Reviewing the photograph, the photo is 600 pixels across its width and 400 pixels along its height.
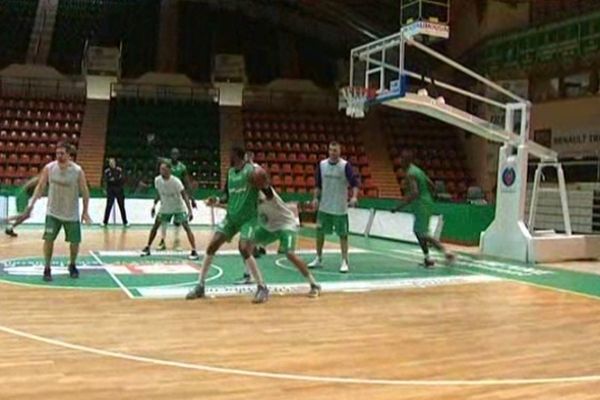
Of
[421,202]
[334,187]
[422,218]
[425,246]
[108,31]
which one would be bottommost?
[425,246]

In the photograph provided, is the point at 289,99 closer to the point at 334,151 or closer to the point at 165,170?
the point at 165,170

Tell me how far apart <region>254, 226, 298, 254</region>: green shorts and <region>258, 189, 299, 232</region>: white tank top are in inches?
1.5

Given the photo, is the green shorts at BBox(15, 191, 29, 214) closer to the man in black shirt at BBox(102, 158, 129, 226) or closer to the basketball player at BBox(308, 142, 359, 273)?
the man in black shirt at BBox(102, 158, 129, 226)

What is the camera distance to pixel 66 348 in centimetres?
540

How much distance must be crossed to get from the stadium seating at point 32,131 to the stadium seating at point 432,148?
11.4 metres

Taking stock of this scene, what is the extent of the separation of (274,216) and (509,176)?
6301mm

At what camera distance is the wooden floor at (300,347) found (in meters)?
4.52

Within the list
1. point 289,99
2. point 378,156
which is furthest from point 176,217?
point 289,99

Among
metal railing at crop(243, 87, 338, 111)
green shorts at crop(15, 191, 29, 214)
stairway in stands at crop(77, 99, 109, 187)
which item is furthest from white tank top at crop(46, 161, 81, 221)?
metal railing at crop(243, 87, 338, 111)

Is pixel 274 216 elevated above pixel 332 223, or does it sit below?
above

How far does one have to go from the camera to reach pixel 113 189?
18.0m

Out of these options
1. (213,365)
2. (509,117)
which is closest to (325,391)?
(213,365)

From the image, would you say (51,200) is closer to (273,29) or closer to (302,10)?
(302,10)

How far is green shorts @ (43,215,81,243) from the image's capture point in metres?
8.55
